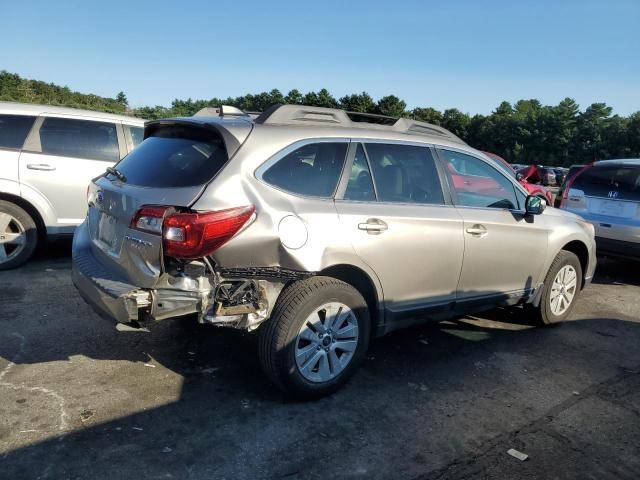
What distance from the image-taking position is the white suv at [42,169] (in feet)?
20.1

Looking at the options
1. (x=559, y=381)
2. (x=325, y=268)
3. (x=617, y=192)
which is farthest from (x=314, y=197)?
(x=617, y=192)

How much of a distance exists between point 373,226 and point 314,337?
2.77 feet

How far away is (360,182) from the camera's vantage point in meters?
3.76

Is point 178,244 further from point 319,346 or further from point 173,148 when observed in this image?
point 319,346

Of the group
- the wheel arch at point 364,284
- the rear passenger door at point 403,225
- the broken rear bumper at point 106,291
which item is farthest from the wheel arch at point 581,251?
the broken rear bumper at point 106,291

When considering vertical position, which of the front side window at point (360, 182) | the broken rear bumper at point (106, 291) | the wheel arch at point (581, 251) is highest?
the front side window at point (360, 182)

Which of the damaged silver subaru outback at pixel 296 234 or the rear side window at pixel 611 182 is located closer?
the damaged silver subaru outback at pixel 296 234

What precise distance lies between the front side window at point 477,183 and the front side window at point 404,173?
20 cm

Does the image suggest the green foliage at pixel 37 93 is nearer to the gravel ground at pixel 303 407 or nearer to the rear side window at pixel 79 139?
the rear side window at pixel 79 139

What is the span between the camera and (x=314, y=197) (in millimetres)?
3500

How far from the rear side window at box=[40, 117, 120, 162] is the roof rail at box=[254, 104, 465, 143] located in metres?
3.76

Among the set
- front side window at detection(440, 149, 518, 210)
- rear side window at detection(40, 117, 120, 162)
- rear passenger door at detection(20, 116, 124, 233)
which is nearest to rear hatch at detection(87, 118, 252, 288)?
front side window at detection(440, 149, 518, 210)

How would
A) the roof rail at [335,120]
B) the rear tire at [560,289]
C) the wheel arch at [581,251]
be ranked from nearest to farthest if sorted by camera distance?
1. the roof rail at [335,120]
2. the rear tire at [560,289]
3. the wheel arch at [581,251]

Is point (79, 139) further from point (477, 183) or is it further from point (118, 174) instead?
point (477, 183)
